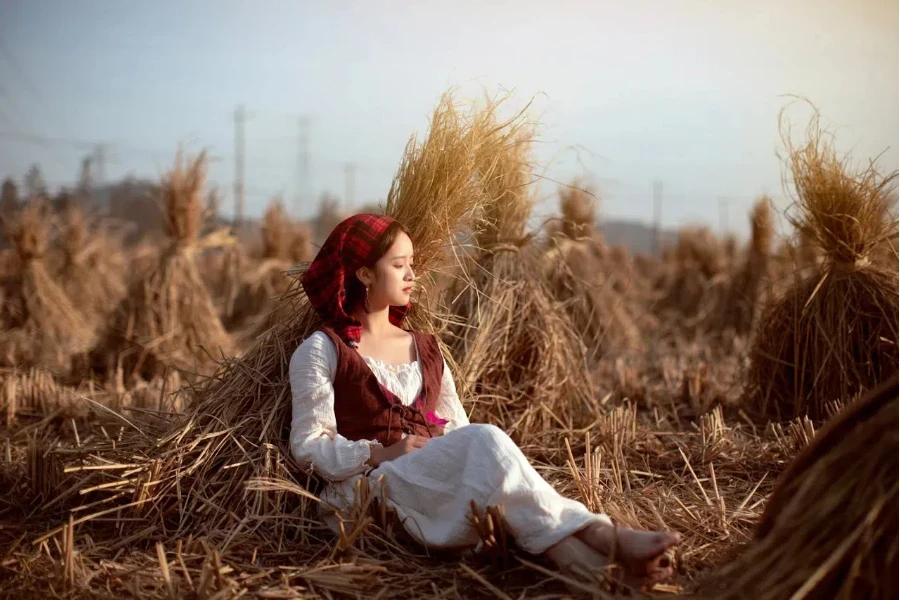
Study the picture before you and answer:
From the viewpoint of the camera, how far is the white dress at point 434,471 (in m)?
2.37

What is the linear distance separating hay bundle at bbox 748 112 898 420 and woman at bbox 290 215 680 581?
2.28 meters

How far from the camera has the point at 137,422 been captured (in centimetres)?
352

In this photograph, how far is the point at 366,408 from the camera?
116 inches

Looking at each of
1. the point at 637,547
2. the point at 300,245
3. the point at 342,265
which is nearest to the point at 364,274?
the point at 342,265

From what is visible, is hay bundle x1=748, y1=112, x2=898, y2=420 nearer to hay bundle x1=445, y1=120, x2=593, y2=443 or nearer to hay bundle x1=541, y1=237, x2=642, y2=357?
hay bundle x1=445, y1=120, x2=593, y2=443

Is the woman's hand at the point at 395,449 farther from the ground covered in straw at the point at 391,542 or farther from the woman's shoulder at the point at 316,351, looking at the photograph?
the woman's shoulder at the point at 316,351

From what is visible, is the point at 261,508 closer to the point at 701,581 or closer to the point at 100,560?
the point at 100,560

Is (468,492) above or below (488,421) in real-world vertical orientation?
above

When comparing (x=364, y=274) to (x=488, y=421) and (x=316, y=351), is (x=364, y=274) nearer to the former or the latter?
(x=316, y=351)

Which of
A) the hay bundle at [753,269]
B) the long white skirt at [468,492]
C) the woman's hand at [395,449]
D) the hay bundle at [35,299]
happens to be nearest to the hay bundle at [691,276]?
the hay bundle at [753,269]

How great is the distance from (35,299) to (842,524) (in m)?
7.55

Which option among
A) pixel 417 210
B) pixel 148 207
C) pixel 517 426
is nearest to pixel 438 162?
A: pixel 417 210

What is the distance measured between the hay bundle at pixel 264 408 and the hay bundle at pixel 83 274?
6284mm

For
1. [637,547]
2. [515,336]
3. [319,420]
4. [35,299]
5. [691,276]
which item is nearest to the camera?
[637,547]
